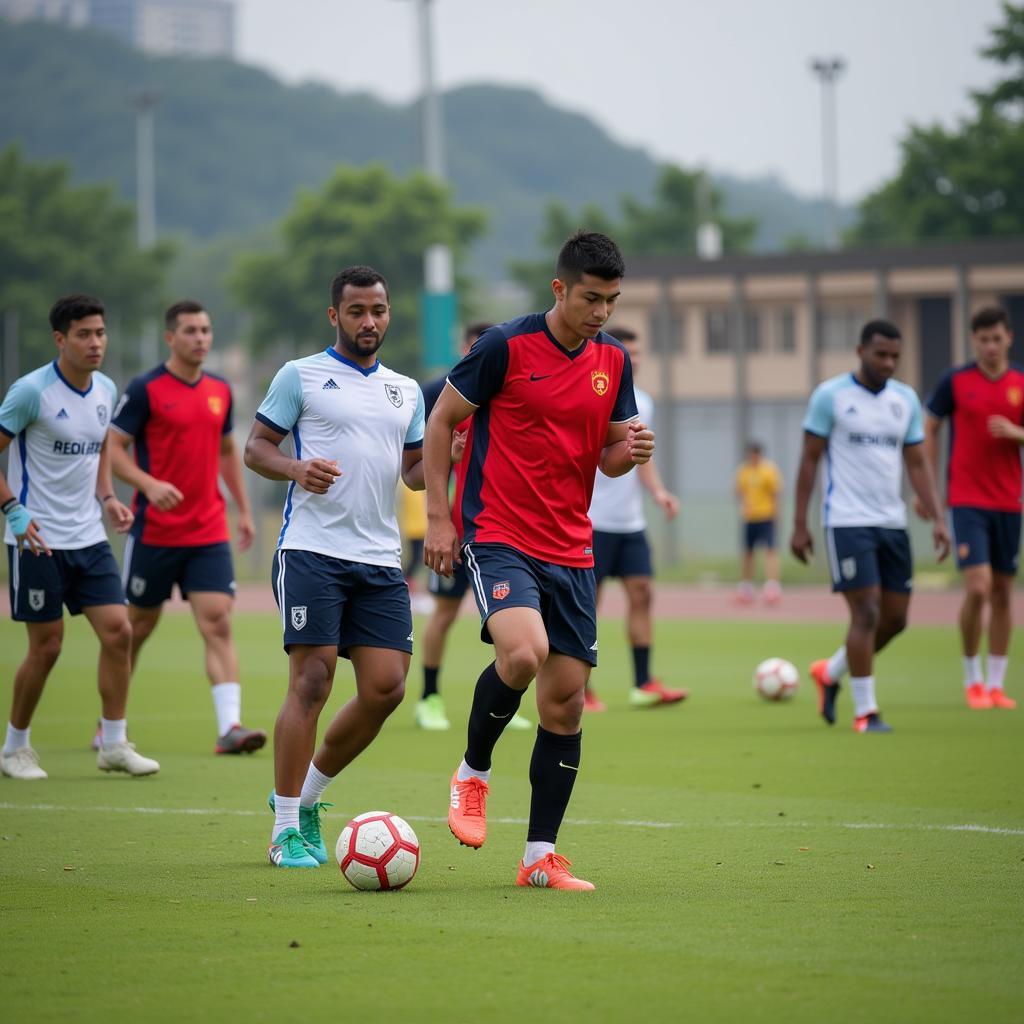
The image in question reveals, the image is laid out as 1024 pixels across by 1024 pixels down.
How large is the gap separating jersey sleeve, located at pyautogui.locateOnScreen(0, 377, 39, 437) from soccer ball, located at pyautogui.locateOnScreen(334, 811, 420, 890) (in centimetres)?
399

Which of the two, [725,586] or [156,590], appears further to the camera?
[725,586]

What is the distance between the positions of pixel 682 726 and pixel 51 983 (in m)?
7.83

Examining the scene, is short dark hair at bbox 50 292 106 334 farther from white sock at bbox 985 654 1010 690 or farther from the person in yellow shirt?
the person in yellow shirt

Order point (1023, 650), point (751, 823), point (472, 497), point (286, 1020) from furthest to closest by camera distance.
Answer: point (1023, 650)
point (751, 823)
point (472, 497)
point (286, 1020)

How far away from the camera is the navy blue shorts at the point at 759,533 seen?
2866 centimetres

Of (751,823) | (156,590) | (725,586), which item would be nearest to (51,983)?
(751,823)

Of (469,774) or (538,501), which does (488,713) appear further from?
(538,501)

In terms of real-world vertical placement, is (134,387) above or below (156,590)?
above

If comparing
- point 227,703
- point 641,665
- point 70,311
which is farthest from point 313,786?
point 641,665

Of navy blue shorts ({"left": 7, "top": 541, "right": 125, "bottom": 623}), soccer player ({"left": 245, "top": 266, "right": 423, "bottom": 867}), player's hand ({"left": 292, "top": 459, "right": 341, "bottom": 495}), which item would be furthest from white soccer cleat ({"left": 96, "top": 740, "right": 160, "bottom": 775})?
player's hand ({"left": 292, "top": 459, "right": 341, "bottom": 495})

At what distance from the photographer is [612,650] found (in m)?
19.9

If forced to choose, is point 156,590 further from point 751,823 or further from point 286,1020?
point 286,1020

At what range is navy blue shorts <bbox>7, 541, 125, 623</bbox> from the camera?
31.9 ft

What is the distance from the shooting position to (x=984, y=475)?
12789 millimetres
